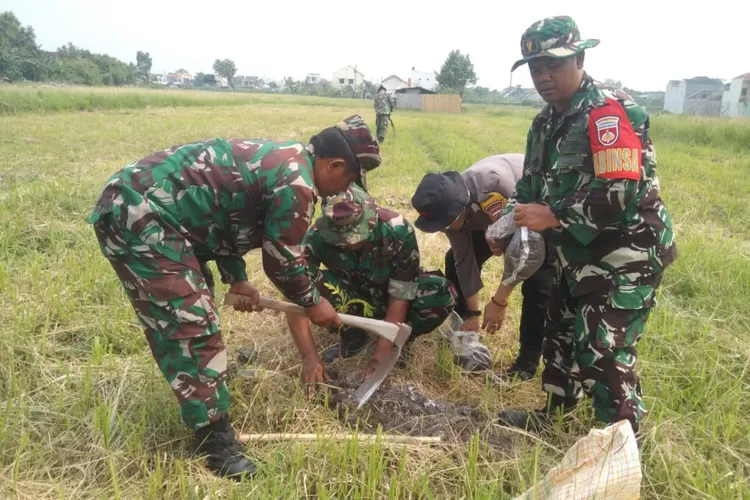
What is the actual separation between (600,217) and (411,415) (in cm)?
120

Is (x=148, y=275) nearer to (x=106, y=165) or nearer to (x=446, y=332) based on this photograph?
(x=446, y=332)

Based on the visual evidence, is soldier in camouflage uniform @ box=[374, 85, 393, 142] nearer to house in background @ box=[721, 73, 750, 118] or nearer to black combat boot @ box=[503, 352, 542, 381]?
black combat boot @ box=[503, 352, 542, 381]

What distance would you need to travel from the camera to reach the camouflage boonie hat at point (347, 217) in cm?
245

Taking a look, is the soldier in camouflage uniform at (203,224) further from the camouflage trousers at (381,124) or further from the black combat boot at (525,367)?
the camouflage trousers at (381,124)

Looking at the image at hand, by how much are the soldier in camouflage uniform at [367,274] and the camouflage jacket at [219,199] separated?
1.85ft

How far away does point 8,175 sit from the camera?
23.2 ft

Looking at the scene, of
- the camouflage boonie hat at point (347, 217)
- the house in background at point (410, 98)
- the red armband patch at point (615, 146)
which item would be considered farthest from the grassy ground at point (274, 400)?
the house in background at point (410, 98)

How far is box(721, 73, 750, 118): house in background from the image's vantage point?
120 ft

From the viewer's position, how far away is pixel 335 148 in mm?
1890

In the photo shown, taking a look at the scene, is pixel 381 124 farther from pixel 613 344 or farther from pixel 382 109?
pixel 613 344

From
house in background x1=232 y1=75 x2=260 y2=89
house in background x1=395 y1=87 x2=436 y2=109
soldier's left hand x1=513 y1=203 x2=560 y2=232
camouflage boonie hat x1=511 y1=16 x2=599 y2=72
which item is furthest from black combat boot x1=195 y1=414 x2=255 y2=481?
house in background x1=232 y1=75 x2=260 y2=89

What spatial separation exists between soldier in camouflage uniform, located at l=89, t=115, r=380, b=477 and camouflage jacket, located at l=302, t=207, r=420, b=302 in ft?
2.54

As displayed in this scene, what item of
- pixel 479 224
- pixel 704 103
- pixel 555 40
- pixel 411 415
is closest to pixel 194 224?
pixel 411 415

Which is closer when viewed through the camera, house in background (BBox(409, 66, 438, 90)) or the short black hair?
the short black hair
